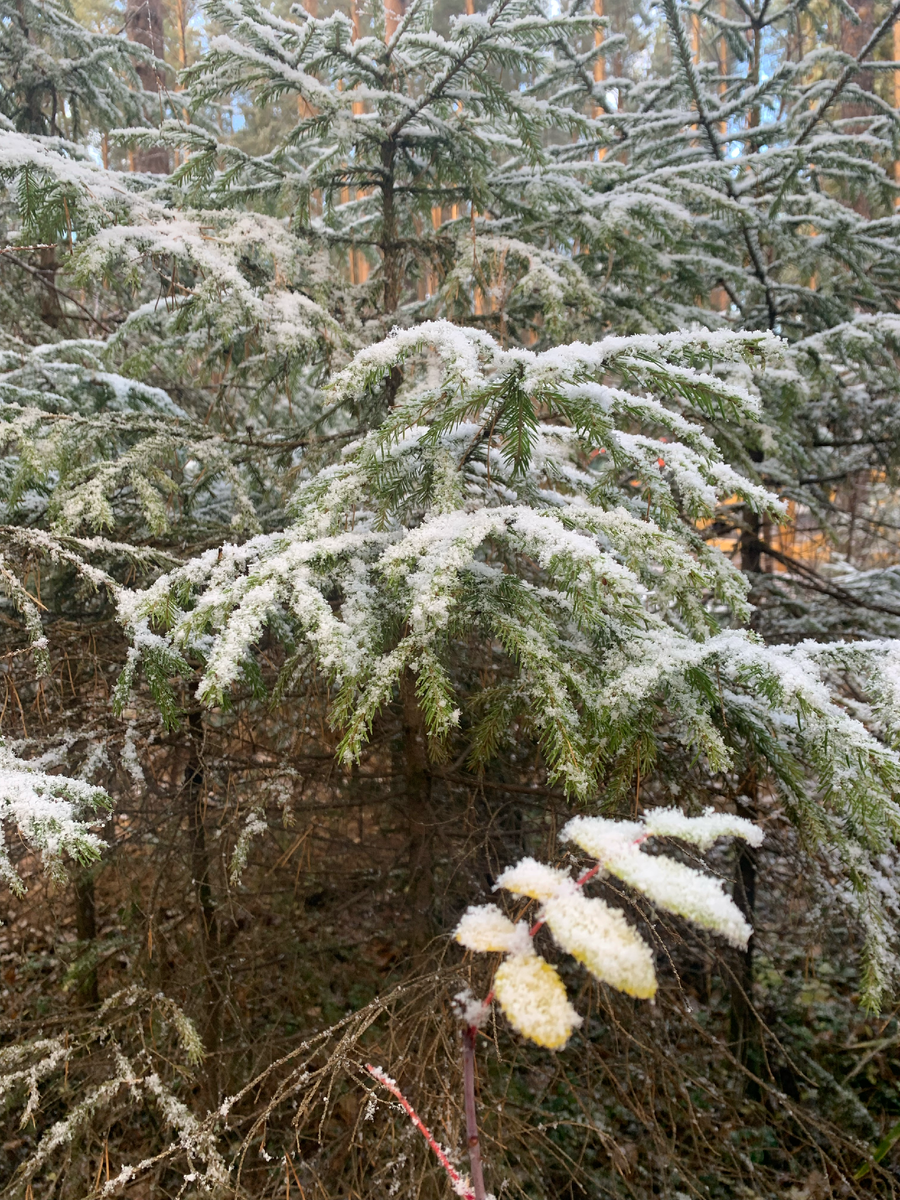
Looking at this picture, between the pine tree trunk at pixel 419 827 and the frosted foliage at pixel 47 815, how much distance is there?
56.1 inches

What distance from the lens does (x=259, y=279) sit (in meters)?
3.40

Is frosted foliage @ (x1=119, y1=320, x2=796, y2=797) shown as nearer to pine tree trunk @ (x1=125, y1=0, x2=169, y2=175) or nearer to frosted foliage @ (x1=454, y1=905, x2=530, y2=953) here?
frosted foliage @ (x1=454, y1=905, x2=530, y2=953)

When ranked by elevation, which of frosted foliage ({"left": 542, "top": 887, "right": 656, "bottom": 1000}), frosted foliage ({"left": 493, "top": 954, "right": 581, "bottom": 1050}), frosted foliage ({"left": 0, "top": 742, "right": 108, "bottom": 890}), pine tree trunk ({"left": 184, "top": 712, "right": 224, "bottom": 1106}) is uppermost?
frosted foliage ({"left": 542, "top": 887, "right": 656, "bottom": 1000})

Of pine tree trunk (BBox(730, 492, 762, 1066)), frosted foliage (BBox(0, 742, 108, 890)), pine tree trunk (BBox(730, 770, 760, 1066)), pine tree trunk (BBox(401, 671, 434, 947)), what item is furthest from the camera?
pine tree trunk (BBox(730, 770, 760, 1066))

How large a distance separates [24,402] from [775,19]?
5.03 metres

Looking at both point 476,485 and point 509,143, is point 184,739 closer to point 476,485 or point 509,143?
point 476,485

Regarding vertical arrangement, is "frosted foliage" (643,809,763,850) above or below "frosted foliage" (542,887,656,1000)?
above

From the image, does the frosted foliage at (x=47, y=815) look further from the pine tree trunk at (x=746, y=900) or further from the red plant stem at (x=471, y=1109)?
the pine tree trunk at (x=746, y=900)

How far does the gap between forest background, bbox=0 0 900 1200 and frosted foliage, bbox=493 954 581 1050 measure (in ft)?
2.34

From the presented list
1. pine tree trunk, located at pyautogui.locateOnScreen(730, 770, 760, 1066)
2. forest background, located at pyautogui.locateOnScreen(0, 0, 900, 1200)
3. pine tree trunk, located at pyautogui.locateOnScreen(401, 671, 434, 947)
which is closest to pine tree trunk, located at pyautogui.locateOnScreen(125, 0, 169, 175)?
forest background, located at pyautogui.locateOnScreen(0, 0, 900, 1200)

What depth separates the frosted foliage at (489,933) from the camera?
0.85 m

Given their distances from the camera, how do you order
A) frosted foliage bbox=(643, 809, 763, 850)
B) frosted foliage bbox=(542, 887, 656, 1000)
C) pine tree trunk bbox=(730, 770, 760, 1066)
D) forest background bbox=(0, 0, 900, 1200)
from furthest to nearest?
1. pine tree trunk bbox=(730, 770, 760, 1066)
2. forest background bbox=(0, 0, 900, 1200)
3. frosted foliage bbox=(643, 809, 763, 850)
4. frosted foliage bbox=(542, 887, 656, 1000)

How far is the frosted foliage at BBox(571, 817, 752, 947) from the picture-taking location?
72 cm

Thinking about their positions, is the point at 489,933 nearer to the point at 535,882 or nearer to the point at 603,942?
the point at 535,882
